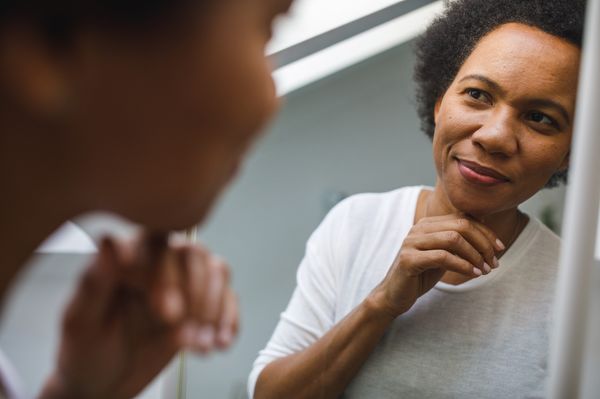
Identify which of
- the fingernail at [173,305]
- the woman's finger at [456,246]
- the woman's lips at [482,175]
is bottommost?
the fingernail at [173,305]

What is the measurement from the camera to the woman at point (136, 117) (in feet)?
0.89

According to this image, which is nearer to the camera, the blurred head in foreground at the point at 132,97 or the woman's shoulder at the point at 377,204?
the blurred head in foreground at the point at 132,97

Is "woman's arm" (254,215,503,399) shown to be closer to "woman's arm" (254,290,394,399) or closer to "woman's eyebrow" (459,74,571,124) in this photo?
"woman's arm" (254,290,394,399)

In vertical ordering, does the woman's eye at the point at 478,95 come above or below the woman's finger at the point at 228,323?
above

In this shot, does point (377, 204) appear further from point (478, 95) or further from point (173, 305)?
point (173, 305)

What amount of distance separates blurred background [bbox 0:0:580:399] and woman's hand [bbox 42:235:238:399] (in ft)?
1.10

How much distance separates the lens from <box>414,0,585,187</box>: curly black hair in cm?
65

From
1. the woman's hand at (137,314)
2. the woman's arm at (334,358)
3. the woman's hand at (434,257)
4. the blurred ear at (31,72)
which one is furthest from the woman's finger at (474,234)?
the blurred ear at (31,72)

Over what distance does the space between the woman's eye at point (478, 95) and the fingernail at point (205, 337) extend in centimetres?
43

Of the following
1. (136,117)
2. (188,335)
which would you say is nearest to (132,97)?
(136,117)

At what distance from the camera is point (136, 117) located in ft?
0.92

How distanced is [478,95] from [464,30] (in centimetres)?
8

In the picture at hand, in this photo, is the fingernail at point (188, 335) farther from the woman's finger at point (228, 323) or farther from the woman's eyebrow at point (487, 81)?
the woman's eyebrow at point (487, 81)

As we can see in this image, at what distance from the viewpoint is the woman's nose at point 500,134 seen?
642mm
